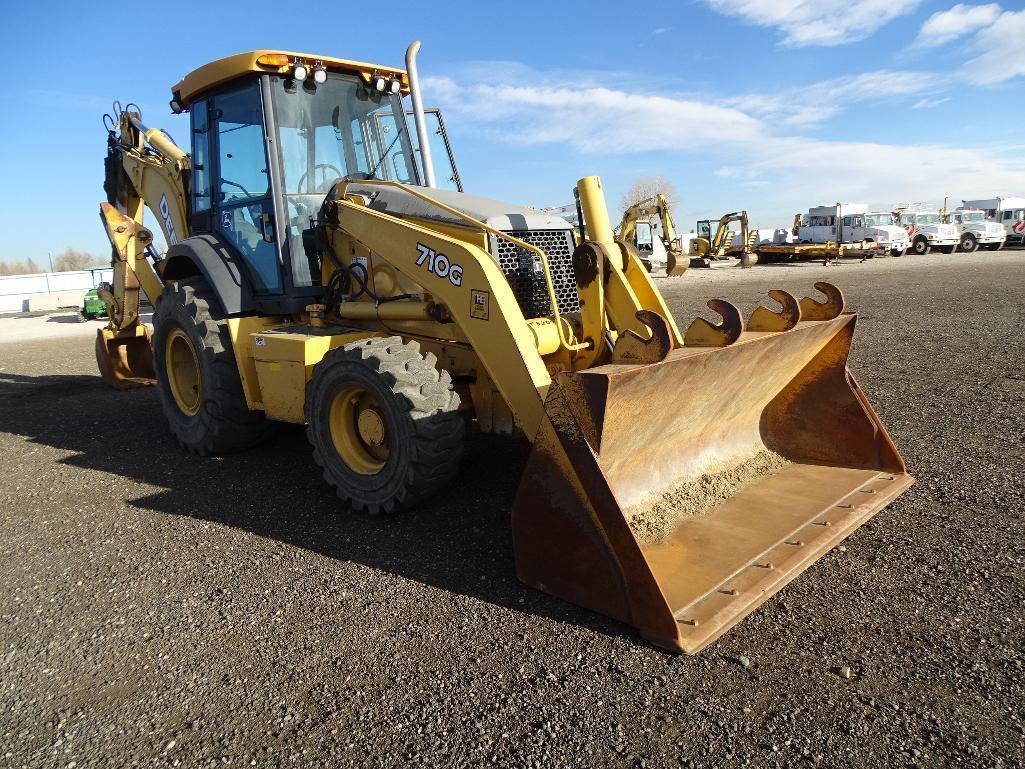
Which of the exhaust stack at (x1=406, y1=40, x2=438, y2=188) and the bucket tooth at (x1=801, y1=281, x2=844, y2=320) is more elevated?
the exhaust stack at (x1=406, y1=40, x2=438, y2=188)

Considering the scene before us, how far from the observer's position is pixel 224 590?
376 centimetres

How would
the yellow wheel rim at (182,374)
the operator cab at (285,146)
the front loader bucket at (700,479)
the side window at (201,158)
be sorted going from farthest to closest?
the yellow wheel rim at (182,374) < the side window at (201,158) < the operator cab at (285,146) < the front loader bucket at (700,479)

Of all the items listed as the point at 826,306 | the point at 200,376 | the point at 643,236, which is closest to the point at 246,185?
the point at 200,376

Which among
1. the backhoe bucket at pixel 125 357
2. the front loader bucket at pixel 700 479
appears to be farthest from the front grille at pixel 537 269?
the backhoe bucket at pixel 125 357

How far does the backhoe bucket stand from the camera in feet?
29.2

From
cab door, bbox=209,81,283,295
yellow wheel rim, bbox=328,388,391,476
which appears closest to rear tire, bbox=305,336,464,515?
yellow wheel rim, bbox=328,388,391,476

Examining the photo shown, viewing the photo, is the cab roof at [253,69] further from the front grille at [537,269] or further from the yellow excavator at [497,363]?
the front grille at [537,269]

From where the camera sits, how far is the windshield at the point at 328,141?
5.50 meters

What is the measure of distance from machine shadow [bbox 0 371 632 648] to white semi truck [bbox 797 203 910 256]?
36.3m

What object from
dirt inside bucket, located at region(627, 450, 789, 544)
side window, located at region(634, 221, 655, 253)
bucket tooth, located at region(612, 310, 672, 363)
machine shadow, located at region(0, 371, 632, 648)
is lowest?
machine shadow, located at region(0, 371, 632, 648)

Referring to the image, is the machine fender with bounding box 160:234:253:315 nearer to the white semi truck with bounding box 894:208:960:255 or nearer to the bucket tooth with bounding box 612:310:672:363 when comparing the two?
the bucket tooth with bounding box 612:310:672:363

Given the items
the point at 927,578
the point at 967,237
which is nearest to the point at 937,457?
the point at 927,578

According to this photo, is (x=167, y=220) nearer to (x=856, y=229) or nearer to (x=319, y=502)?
(x=319, y=502)

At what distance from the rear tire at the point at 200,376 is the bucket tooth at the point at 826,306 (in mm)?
4201
